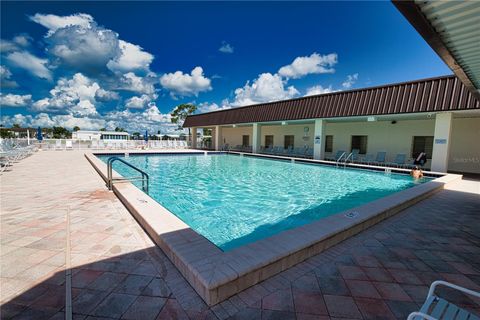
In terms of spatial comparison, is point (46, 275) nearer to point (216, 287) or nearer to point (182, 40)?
point (216, 287)

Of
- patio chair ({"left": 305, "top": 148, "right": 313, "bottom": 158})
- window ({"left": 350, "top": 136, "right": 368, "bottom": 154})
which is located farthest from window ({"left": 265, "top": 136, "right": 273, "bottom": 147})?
window ({"left": 350, "top": 136, "right": 368, "bottom": 154})

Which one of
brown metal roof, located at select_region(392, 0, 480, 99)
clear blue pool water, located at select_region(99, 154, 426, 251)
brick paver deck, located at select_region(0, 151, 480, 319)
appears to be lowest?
clear blue pool water, located at select_region(99, 154, 426, 251)

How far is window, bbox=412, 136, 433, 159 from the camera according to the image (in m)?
12.0

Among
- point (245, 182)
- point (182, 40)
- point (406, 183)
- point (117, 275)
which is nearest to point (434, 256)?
point (117, 275)

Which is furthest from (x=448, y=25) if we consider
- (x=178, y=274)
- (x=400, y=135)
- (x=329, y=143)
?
(x=329, y=143)

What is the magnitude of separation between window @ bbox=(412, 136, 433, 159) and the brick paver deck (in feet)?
35.2

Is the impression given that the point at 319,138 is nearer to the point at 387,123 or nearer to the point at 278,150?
the point at 387,123

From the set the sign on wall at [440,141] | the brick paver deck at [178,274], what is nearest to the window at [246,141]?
the sign on wall at [440,141]

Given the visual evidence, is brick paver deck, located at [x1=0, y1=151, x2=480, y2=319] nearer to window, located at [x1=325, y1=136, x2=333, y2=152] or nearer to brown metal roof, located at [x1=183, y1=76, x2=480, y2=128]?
brown metal roof, located at [x1=183, y1=76, x2=480, y2=128]

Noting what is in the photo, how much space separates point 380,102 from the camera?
1065cm

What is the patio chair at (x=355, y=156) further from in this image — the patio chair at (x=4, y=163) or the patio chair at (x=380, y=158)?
the patio chair at (x=4, y=163)

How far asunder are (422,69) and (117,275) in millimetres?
14677

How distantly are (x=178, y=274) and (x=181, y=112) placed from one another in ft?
119

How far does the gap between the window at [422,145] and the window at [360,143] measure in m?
2.63
